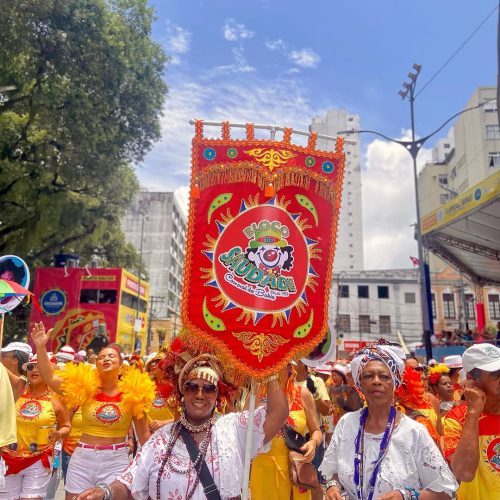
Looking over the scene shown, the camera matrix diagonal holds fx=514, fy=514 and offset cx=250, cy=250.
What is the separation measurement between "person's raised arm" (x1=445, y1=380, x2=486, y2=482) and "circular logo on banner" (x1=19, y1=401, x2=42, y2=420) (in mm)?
3812

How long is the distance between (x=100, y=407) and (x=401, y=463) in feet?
9.69

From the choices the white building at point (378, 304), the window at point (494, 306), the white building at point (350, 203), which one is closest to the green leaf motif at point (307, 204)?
the window at point (494, 306)

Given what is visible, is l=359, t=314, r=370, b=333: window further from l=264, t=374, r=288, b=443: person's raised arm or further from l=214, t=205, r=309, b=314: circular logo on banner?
l=264, t=374, r=288, b=443: person's raised arm

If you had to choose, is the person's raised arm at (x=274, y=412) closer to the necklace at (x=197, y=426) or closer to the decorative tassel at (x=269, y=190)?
the necklace at (x=197, y=426)

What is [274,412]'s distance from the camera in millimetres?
2820

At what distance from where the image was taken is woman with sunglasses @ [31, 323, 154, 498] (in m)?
4.42

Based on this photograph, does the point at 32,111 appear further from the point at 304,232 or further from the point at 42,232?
the point at 304,232

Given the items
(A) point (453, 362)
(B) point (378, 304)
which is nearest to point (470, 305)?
(B) point (378, 304)

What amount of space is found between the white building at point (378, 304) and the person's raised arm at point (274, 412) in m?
49.0

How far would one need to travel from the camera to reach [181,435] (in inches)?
104

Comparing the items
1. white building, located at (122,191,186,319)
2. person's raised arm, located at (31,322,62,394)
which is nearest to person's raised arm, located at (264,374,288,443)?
person's raised arm, located at (31,322,62,394)

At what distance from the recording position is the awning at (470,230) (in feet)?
49.9

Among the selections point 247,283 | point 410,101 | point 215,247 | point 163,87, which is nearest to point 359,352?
point 247,283

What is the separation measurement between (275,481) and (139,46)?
17.5 m
